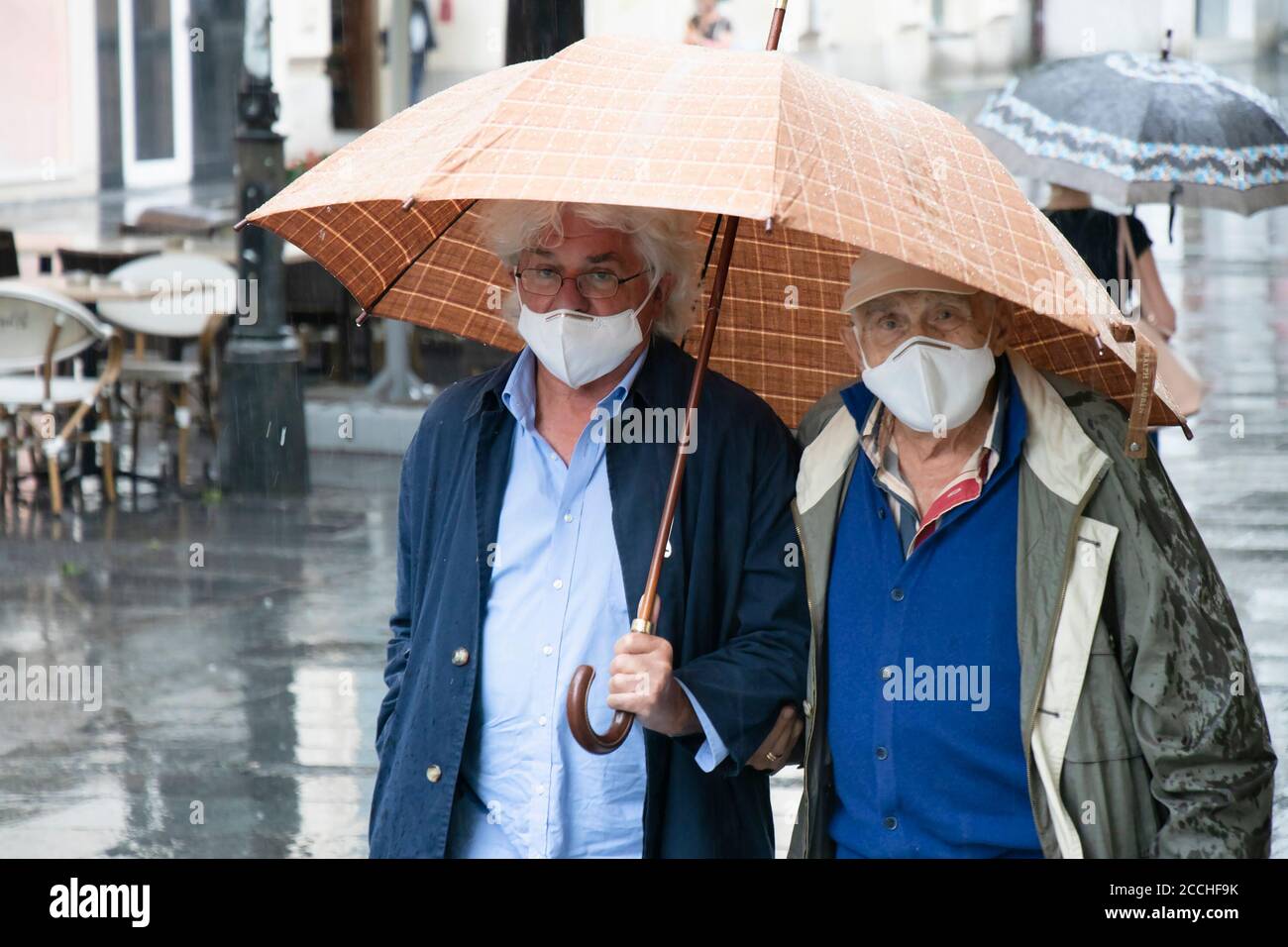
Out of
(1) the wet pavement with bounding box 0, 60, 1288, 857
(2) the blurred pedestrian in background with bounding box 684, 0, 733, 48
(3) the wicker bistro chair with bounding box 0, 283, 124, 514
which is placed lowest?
(1) the wet pavement with bounding box 0, 60, 1288, 857

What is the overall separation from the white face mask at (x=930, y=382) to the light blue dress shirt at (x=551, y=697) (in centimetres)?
54

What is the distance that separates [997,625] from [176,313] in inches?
357

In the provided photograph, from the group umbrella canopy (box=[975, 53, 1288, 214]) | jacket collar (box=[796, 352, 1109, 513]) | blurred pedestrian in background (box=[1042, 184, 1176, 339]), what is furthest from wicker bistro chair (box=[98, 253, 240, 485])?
jacket collar (box=[796, 352, 1109, 513])

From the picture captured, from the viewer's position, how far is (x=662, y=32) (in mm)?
25641

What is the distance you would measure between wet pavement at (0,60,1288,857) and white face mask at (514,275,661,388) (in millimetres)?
2957

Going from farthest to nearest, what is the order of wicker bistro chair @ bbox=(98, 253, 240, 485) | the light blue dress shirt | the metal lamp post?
wicker bistro chair @ bbox=(98, 253, 240, 485) → the metal lamp post → the light blue dress shirt

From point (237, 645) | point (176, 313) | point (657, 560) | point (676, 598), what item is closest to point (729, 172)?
point (657, 560)

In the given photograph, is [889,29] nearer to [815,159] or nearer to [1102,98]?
[1102,98]

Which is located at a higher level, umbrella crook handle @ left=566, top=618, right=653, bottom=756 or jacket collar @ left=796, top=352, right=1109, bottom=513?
jacket collar @ left=796, top=352, right=1109, bottom=513

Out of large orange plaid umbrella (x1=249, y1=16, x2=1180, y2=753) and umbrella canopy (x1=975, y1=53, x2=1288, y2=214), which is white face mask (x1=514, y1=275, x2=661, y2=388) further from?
umbrella canopy (x1=975, y1=53, x2=1288, y2=214)

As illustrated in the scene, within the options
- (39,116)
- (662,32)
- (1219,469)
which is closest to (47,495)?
(1219,469)

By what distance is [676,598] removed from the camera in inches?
127

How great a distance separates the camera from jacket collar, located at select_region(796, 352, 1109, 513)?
3088 millimetres

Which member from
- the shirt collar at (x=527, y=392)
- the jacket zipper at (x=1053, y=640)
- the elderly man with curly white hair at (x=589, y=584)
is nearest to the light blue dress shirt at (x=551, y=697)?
the elderly man with curly white hair at (x=589, y=584)
